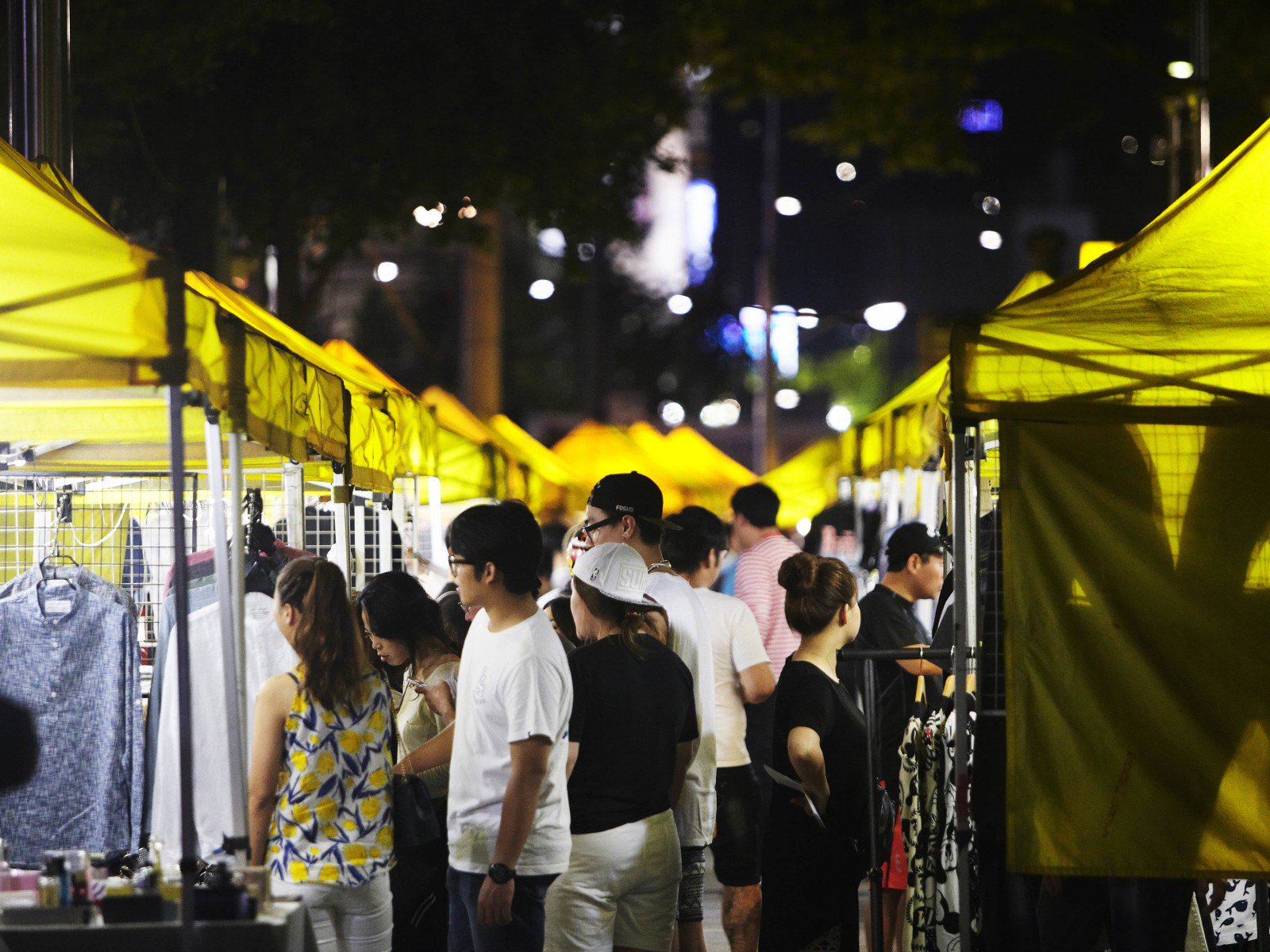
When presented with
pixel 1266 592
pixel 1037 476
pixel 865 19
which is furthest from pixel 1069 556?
pixel 865 19

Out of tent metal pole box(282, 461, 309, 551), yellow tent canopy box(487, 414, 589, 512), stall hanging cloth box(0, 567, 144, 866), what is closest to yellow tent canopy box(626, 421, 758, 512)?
yellow tent canopy box(487, 414, 589, 512)

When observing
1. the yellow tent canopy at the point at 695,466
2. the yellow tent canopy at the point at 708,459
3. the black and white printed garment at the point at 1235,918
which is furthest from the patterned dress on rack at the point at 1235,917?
the yellow tent canopy at the point at 708,459

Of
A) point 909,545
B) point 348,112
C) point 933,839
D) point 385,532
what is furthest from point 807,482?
point 933,839

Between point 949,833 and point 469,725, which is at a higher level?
point 469,725

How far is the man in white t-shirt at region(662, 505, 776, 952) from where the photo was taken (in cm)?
664

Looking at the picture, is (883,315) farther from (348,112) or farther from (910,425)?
(348,112)

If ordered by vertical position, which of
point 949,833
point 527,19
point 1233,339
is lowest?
point 949,833

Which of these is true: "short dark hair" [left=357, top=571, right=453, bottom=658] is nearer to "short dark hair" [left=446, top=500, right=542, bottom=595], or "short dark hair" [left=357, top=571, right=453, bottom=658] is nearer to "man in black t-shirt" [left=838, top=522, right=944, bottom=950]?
"short dark hair" [left=446, top=500, right=542, bottom=595]

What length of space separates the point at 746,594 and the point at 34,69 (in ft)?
16.6

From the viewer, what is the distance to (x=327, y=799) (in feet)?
14.4

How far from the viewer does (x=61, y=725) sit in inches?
206

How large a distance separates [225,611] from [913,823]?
278cm

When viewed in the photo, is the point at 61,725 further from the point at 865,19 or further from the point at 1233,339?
the point at 865,19

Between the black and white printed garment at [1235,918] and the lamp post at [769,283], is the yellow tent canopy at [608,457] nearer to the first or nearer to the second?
the lamp post at [769,283]
